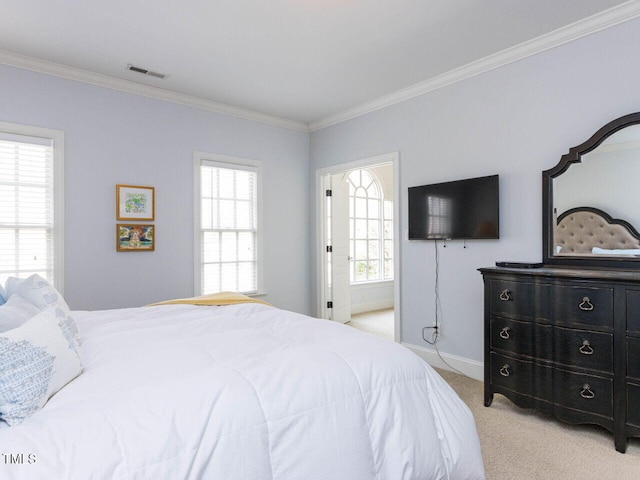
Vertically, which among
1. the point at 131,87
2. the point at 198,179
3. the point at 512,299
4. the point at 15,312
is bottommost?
the point at 512,299

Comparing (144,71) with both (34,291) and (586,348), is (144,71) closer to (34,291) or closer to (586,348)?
(34,291)

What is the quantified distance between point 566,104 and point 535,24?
604 mm

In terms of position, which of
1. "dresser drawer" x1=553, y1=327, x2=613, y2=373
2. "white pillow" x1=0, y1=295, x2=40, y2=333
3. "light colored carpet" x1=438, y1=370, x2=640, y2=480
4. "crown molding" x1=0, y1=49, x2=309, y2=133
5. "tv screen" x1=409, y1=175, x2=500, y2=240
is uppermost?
"crown molding" x1=0, y1=49, x2=309, y2=133

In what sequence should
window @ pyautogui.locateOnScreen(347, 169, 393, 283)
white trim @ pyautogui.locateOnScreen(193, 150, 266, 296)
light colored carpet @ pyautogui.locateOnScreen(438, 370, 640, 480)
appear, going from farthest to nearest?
window @ pyautogui.locateOnScreen(347, 169, 393, 283)
white trim @ pyautogui.locateOnScreen(193, 150, 266, 296)
light colored carpet @ pyautogui.locateOnScreen(438, 370, 640, 480)

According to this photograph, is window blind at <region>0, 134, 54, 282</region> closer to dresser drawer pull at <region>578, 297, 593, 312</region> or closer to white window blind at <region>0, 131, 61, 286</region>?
white window blind at <region>0, 131, 61, 286</region>

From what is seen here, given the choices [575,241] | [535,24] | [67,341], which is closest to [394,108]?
[535,24]

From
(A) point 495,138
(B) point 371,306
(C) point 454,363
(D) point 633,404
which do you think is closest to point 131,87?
(A) point 495,138

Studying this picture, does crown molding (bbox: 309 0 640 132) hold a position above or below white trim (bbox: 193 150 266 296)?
above

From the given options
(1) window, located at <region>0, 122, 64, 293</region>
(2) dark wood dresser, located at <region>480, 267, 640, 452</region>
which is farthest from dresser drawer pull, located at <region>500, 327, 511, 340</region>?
(1) window, located at <region>0, 122, 64, 293</region>

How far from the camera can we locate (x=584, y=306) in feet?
7.68

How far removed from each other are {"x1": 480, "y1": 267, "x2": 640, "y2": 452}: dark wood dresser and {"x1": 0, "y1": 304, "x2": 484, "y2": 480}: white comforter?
1.10m

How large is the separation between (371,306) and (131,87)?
4752 mm

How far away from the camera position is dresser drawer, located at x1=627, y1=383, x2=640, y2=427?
2160 mm

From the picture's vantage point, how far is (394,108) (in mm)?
4090
